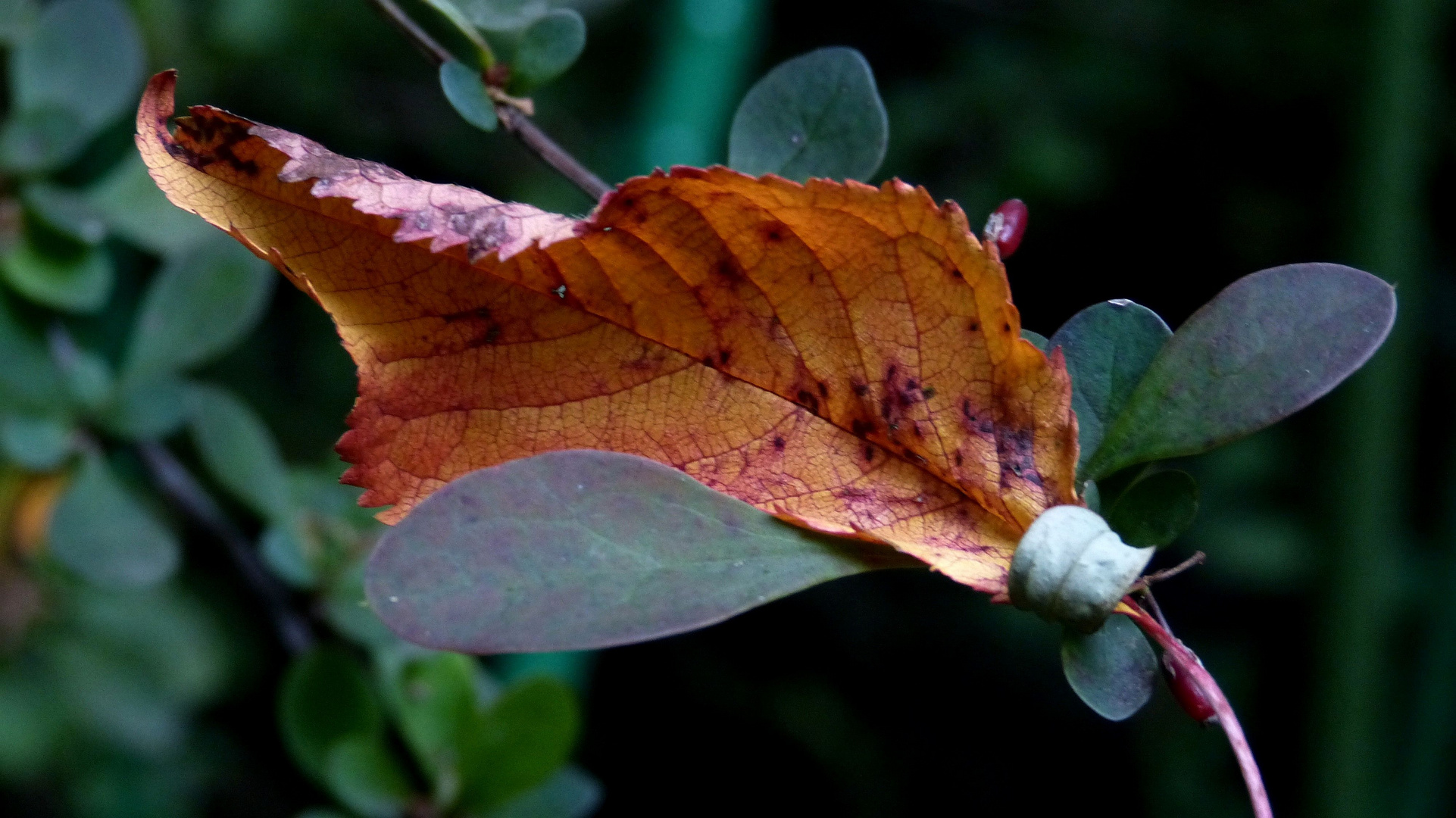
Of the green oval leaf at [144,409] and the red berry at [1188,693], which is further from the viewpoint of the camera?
the green oval leaf at [144,409]

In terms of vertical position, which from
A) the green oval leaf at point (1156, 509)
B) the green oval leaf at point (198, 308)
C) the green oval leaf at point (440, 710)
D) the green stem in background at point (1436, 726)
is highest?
the green oval leaf at point (1156, 509)

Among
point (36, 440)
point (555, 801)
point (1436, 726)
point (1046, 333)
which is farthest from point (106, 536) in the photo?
point (1436, 726)

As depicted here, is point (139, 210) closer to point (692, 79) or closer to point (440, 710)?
point (440, 710)

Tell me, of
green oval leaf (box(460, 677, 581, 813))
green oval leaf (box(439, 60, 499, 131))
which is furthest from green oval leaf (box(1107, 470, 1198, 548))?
green oval leaf (box(460, 677, 581, 813))

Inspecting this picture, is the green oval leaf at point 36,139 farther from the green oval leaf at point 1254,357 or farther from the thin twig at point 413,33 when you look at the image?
the green oval leaf at point 1254,357

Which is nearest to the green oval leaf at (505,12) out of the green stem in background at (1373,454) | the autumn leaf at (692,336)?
the autumn leaf at (692,336)

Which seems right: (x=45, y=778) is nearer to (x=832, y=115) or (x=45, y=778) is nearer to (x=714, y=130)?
(x=714, y=130)
